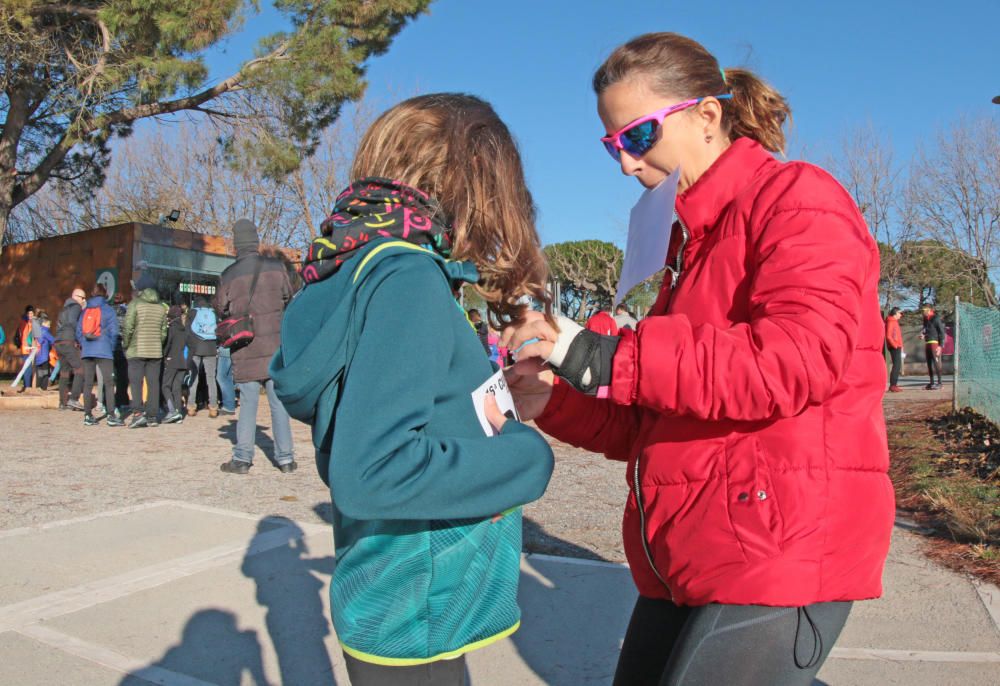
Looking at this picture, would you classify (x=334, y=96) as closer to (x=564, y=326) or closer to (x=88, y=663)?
(x=88, y=663)

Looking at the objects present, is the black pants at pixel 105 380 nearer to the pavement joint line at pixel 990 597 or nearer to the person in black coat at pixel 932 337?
the pavement joint line at pixel 990 597

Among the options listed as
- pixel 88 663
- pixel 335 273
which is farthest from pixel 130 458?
pixel 335 273

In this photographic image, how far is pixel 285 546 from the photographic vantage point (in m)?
4.51

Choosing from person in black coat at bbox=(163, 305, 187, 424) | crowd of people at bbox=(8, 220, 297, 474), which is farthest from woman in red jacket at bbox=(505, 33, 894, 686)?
person in black coat at bbox=(163, 305, 187, 424)

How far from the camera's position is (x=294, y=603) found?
3.68 meters

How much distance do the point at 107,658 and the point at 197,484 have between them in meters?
3.49

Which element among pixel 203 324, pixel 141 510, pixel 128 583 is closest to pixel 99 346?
pixel 203 324

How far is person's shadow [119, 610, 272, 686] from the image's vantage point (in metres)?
2.93

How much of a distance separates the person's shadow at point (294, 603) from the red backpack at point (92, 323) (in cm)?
662

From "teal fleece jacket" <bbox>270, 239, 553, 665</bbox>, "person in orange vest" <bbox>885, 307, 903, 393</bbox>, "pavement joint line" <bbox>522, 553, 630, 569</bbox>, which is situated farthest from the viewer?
"person in orange vest" <bbox>885, 307, 903, 393</bbox>

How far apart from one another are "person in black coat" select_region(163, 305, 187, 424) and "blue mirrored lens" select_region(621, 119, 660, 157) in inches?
398

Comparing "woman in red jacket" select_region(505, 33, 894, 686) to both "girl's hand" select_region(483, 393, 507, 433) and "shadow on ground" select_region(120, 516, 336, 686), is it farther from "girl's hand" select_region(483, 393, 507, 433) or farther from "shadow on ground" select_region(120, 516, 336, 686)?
"shadow on ground" select_region(120, 516, 336, 686)

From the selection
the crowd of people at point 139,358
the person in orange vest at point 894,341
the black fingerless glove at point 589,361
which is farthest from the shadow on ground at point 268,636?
the person in orange vest at point 894,341

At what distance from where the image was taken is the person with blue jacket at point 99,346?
10250 mm
